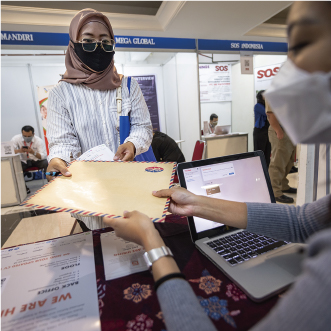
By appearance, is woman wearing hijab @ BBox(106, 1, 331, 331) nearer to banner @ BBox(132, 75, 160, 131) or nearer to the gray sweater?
the gray sweater

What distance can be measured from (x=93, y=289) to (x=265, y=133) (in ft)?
12.3

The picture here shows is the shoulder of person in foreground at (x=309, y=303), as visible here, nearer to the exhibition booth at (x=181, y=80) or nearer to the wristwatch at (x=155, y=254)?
the wristwatch at (x=155, y=254)

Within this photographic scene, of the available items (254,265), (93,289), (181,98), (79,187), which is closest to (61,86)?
(79,187)

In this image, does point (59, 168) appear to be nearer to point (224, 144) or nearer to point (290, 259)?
point (290, 259)

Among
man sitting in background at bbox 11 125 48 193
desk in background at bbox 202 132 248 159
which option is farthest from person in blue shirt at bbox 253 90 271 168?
man sitting in background at bbox 11 125 48 193

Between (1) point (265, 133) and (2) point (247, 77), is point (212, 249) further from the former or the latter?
(2) point (247, 77)

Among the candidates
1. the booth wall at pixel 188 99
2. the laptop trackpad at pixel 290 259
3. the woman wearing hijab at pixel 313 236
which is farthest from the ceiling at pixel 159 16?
the laptop trackpad at pixel 290 259

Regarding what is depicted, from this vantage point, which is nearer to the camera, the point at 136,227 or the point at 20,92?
the point at 136,227

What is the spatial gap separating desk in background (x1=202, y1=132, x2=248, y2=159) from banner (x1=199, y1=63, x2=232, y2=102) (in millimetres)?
1067

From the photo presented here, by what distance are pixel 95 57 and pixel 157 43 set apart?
309 centimetres

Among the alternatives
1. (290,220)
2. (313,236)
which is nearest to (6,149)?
(290,220)

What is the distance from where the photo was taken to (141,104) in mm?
1320

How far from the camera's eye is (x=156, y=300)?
52cm

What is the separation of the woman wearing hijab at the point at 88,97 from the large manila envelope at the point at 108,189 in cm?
31
